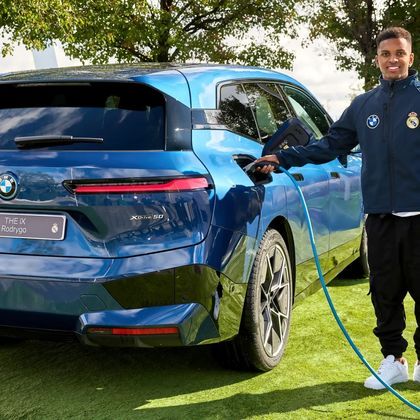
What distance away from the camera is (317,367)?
13.5 feet

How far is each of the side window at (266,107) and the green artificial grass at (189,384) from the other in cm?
136

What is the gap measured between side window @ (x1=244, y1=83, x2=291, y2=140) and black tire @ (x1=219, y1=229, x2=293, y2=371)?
2.50 feet

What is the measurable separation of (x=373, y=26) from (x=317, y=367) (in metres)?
26.6

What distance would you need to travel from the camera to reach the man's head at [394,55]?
12.0ft

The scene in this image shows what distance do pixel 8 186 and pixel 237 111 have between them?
4.57 feet

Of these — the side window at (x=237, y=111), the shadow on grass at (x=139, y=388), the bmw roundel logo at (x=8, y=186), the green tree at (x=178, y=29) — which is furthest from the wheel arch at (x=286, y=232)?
the green tree at (x=178, y=29)

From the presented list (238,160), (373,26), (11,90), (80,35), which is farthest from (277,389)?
(373,26)

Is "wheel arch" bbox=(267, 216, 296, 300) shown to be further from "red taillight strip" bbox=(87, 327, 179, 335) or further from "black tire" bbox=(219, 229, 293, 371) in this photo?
"red taillight strip" bbox=(87, 327, 179, 335)

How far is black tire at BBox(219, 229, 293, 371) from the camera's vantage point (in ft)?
12.4

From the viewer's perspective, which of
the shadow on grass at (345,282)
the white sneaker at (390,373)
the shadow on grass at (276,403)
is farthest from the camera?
the shadow on grass at (345,282)

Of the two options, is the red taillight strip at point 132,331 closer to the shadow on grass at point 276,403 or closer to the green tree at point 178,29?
the shadow on grass at point 276,403

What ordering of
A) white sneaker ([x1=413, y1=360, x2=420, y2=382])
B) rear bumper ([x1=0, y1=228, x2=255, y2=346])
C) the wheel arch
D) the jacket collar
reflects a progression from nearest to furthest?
rear bumper ([x1=0, y1=228, x2=255, y2=346])
the jacket collar
white sneaker ([x1=413, y1=360, x2=420, y2=382])
the wheel arch

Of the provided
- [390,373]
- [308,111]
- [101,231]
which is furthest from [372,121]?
[308,111]

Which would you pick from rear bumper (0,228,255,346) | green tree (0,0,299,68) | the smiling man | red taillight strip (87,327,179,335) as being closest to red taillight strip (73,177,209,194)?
rear bumper (0,228,255,346)
